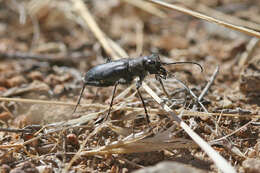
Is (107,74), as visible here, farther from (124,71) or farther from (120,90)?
(120,90)

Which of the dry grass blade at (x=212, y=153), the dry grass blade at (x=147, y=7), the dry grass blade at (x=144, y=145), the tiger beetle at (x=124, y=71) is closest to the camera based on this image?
the dry grass blade at (x=212, y=153)

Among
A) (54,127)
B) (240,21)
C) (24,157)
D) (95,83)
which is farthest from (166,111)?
(240,21)

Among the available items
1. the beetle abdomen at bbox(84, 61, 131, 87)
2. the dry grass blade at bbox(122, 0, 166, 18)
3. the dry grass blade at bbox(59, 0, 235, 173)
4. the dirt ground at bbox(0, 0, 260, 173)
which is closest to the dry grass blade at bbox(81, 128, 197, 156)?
the dirt ground at bbox(0, 0, 260, 173)

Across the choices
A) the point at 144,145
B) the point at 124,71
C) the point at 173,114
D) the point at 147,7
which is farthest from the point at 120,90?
the point at 147,7

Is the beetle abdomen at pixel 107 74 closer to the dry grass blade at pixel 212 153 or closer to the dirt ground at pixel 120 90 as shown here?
the dirt ground at pixel 120 90

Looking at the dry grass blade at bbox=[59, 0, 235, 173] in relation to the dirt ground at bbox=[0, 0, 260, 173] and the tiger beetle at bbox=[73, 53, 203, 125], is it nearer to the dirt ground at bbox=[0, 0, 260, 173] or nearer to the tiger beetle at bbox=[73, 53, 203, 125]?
the dirt ground at bbox=[0, 0, 260, 173]

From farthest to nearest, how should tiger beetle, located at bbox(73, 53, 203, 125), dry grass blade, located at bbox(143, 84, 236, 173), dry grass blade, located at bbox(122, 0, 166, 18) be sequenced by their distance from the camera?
dry grass blade, located at bbox(122, 0, 166, 18)
tiger beetle, located at bbox(73, 53, 203, 125)
dry grass blade, located at bbox(143, 84, 236, 173)

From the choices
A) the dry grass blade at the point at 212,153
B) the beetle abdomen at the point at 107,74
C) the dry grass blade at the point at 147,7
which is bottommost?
the dry grass blade at the point at 212,153

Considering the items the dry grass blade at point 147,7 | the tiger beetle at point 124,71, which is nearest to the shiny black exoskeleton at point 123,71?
the tiger beetle at point 124,71
